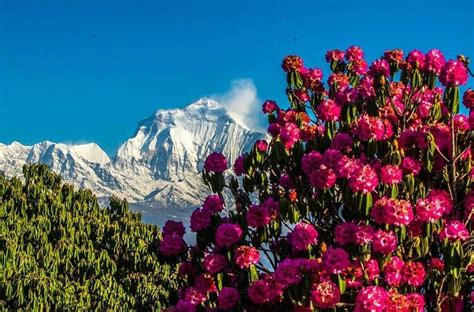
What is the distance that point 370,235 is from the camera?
6.28 metres

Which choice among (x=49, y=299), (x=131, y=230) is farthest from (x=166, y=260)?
(x=131, y=230)

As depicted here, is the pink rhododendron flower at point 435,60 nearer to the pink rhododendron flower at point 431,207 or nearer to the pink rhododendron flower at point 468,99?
the pink rhododendron flower at point 468,99

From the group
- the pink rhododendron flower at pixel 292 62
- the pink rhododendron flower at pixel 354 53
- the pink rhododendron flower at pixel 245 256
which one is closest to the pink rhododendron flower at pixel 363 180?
the pink rhododendron flower at pixel 245 256

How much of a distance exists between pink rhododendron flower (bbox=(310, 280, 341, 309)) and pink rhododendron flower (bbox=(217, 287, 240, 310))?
1190mm

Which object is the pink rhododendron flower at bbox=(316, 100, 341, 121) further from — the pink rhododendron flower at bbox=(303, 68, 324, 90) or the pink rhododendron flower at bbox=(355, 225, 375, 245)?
the pink rhododendron flower at bbox=(355, 225, 375, 245)

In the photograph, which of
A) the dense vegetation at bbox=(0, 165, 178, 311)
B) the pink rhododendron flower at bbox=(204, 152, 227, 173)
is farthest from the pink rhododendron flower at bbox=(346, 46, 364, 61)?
the dense vegetation at bbox=(0, 165, 178, 311)

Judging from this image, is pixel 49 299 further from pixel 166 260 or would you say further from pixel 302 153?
pixel 302 153

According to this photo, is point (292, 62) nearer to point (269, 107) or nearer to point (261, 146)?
point (269, 107)

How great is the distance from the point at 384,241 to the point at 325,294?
757 mm

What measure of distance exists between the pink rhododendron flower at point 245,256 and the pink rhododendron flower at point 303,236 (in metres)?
0.43

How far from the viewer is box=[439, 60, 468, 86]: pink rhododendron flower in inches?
271

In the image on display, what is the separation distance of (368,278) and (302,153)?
1.75 metres

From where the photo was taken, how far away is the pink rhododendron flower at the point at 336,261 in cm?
621

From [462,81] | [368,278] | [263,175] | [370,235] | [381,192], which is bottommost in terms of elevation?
[368,278]
